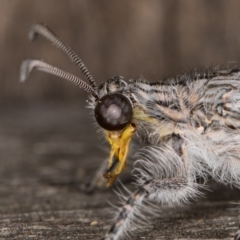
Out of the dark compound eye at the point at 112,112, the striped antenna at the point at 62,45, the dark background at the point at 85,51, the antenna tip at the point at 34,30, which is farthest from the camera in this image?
the dark background at the point at 85,51

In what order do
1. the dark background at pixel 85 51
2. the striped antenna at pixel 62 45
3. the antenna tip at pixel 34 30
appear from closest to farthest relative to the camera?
the striped antenna at pixel 62 45 → the antenna tip at pixel 34 30 → the dark background at pixel 85 51

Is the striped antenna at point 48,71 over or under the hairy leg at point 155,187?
over

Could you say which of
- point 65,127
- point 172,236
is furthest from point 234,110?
point 65,127

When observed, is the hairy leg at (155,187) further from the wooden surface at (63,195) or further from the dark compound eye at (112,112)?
the dark compound eye at (112,112)

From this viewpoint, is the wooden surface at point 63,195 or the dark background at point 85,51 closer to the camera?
the wooden surface at point 63,195

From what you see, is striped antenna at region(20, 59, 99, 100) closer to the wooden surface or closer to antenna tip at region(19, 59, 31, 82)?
antenna tip at region(19, 59, 31, 82)

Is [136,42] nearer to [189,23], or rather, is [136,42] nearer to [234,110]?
[189,23]

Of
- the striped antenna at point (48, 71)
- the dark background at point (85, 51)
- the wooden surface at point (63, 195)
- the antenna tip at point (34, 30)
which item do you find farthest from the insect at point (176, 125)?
the dark background at point (85, 51)

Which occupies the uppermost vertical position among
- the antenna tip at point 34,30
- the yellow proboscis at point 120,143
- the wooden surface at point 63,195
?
the antenna tip at point 34,30
